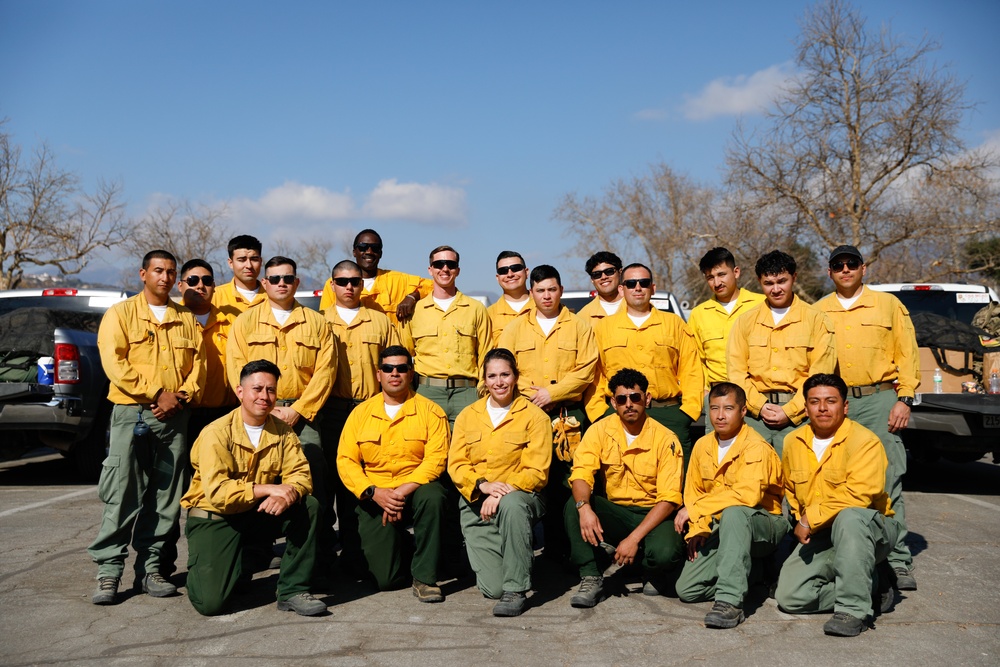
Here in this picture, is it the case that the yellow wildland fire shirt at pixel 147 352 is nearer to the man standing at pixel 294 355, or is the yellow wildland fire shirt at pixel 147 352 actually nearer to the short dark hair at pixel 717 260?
the man standing at pixel 294 355

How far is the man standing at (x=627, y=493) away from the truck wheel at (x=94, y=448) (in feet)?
18.4

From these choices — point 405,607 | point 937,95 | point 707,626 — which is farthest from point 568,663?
point 937,95

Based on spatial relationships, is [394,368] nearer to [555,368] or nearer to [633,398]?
[555,368]

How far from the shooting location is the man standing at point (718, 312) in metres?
6.76

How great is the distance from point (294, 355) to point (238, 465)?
0.93m

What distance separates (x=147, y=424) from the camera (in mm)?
5602

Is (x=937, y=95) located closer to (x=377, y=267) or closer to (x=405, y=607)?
(x=377, y=267)

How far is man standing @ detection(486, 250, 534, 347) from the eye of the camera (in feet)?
22.8

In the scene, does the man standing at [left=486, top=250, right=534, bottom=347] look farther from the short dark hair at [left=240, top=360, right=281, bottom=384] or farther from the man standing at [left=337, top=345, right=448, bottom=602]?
the short dark hair at [left=240, top=360, right=281, bottom=384]

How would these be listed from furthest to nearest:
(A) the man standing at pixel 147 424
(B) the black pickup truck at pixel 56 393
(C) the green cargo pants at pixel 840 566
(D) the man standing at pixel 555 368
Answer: (B) the black pickup truck at pixel 56 393
(D) the man standing at pixel 555 368
(A) the man standing at pixel 147 424
(C) the green cargo pants at pixel 840 566

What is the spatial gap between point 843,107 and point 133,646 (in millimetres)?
27287

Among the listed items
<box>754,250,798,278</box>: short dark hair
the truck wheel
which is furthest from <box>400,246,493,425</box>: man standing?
the truck wheel

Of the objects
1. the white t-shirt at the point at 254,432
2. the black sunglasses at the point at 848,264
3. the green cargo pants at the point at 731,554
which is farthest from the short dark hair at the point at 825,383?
the white t-shirt at the point at 254,432

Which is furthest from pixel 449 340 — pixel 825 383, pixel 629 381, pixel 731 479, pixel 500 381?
pixel 825 383
